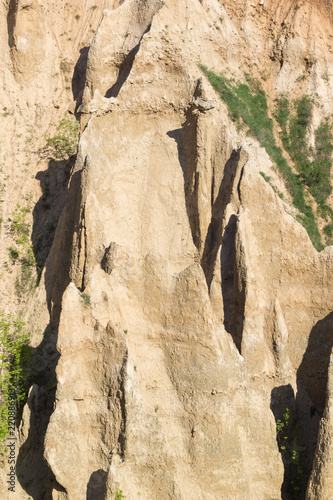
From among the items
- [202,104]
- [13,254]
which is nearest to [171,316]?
[202,104]

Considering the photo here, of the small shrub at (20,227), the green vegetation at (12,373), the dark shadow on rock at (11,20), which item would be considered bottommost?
the green vegetation at (12,373)

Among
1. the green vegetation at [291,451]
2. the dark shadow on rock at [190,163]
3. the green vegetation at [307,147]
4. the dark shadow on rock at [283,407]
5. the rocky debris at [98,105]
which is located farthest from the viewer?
the green vegetation at [307,147]

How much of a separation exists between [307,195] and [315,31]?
885cm

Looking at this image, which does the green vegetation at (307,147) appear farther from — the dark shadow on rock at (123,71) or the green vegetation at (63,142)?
the green vegetation at (63,142)

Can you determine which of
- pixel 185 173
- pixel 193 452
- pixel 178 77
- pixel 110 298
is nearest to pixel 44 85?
pixel 178 77

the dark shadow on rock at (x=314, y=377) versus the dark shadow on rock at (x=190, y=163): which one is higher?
the dark shadow on rock at (x=190, y=163)

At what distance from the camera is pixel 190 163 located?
19094 mm

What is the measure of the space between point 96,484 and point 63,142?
13.3 meters

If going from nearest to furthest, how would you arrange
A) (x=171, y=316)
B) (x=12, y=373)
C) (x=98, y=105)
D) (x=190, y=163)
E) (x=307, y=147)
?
(x=171, y=316) < (x=12, y=373) < (x=190, y=163) < (x=98, y=105) < (x=307, y=147)

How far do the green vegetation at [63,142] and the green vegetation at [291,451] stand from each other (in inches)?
503

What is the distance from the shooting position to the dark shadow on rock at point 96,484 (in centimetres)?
1479

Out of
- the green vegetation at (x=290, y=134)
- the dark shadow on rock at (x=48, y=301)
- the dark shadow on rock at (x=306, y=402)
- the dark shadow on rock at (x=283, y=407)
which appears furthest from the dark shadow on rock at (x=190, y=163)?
the dark shadow on rock at (x=283, y=407)

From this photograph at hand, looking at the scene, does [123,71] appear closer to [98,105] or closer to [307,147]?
[98,105]

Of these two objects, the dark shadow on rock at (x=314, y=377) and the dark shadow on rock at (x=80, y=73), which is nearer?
the dark shadow on rock at (x=314, y=377)
